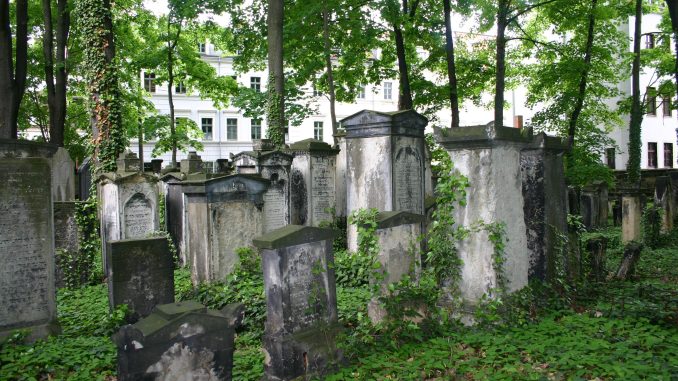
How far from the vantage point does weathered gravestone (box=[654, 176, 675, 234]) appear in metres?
12.2

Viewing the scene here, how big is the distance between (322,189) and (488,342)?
7.40 meters

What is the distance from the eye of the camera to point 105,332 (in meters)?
6.12

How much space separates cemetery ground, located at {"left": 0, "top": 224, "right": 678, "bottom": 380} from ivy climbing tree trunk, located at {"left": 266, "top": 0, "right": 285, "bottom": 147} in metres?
7.04

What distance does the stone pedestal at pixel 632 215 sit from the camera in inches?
436

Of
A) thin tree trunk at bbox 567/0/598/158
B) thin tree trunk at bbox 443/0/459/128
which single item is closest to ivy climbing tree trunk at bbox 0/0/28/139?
thin tree trunk at bbox 443/0/459/128

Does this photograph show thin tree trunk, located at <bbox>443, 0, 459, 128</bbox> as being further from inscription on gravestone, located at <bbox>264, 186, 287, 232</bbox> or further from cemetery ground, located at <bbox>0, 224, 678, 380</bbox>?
cemetery ground, located at <bbox>0, 224, 678, 380</bbox>

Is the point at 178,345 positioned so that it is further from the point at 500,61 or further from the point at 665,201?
the point at 500,61

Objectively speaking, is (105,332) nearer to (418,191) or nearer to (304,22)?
(418,191)

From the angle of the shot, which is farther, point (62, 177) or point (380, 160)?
point (62, 177)

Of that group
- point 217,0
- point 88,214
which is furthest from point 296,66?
point 88,214

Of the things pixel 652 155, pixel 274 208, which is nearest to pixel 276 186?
pixel 274 208

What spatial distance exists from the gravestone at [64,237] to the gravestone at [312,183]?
14.5 feet

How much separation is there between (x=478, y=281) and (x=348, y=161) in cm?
423

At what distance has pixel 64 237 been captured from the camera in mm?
8633
